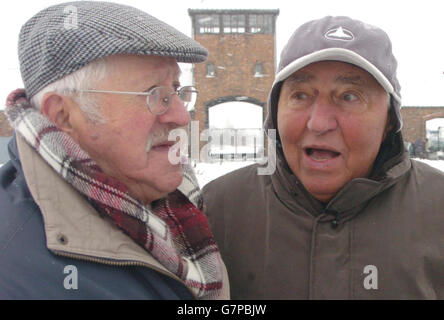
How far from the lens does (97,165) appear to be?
126 centimetres

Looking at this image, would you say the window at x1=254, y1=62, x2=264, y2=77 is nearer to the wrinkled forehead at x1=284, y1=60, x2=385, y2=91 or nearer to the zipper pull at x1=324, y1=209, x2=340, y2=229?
the wrinkled forehead at x1=284, y1=60, x2=385, y2=91

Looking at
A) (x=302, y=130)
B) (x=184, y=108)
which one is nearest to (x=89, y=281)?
(x=184, y=108)

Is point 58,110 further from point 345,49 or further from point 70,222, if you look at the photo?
point 345,49

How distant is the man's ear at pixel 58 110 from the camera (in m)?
1.30

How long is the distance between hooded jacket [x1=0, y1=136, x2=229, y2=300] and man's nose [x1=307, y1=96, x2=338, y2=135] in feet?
2.76

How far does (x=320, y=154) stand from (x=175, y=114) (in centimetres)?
67

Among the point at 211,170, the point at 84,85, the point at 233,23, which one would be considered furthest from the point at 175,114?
the point at 233,23

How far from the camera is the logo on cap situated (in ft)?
5.12

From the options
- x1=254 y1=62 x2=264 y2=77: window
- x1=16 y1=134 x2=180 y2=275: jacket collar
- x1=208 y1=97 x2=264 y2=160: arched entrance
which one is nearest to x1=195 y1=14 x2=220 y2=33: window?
x1=254 y1=62 x2=264 y2=77: window

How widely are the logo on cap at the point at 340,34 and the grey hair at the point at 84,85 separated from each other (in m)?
0.94

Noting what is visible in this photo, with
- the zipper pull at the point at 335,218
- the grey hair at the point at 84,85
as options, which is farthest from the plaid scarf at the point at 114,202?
the zipper pull at the point at 335,218

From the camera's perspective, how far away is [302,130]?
164 cm

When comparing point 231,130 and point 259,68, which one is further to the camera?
point 231,130

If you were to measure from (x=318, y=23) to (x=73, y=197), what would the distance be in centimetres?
127
